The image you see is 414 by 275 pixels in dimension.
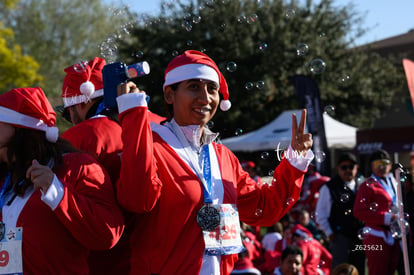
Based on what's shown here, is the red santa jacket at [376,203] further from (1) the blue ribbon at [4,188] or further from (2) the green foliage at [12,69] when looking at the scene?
(2) the green foliage at [12,69]

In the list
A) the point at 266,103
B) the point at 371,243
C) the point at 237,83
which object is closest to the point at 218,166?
the point at 371,243

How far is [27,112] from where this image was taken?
2.70 meters

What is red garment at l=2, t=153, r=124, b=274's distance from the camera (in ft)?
8.11

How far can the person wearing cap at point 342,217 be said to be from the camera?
7.66 m

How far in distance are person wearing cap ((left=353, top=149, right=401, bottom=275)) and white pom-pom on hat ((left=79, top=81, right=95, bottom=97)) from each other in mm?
3980

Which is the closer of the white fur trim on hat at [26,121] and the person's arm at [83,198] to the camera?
the person's arm at [83,198]

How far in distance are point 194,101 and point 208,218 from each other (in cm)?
52

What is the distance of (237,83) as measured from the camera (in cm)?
2288

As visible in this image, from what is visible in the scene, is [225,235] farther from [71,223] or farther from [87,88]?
[87,88]

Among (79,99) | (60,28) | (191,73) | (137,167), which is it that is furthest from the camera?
(60,28)

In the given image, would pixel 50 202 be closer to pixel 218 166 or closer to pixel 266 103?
pixel 218 166

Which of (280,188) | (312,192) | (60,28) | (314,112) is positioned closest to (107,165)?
(280,188)

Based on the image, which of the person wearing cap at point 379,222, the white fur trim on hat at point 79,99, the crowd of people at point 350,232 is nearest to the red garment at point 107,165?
the white fur trim on hat at point 79,99

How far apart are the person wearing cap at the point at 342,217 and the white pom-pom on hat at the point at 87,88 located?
4.71m
